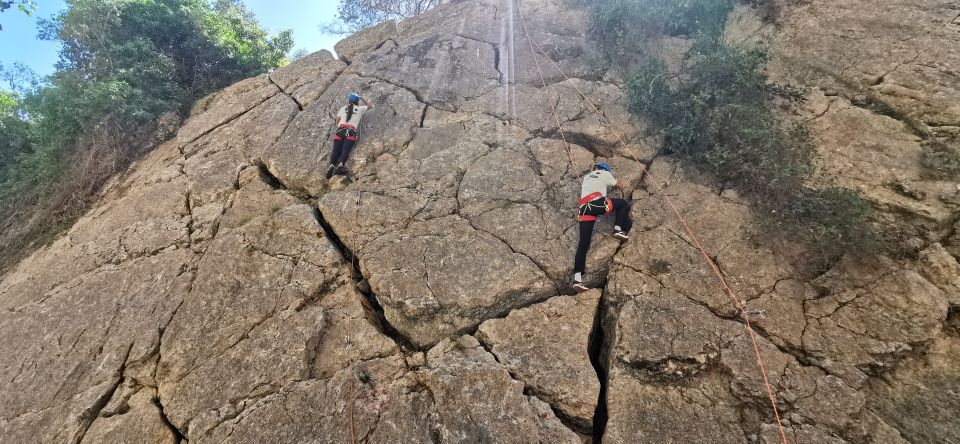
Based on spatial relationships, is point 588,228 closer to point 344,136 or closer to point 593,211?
point 593,211

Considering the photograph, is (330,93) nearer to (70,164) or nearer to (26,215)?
(70,164)

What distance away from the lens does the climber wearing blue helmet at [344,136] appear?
6539 millimetres

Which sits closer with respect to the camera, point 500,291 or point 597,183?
point 500,291

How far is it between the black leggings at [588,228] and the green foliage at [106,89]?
30.5 ft

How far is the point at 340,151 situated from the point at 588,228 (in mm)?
4344

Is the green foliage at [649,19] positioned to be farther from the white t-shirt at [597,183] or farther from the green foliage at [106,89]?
the green foliage at [106,89]

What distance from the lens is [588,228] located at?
16.3 ft

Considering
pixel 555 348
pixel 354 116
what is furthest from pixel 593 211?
pixel 354 116

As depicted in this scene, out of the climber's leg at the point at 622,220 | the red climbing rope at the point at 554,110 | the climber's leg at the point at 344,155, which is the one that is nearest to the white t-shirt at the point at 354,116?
the climber's leg at the point at 344,155

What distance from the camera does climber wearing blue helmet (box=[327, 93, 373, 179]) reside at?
Answer: 6539 mm

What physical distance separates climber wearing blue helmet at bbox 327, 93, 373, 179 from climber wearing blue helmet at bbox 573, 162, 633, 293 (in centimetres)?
394

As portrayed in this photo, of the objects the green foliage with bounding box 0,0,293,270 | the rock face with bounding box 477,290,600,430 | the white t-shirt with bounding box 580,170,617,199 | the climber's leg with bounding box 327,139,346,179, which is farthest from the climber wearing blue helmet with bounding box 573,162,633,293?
the green foliage with bounding box 0,0,293,270

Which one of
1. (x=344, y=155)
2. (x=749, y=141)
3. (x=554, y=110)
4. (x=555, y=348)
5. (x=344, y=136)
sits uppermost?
(x=344, y=136)

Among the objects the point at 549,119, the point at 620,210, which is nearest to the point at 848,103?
the point at 620,210
